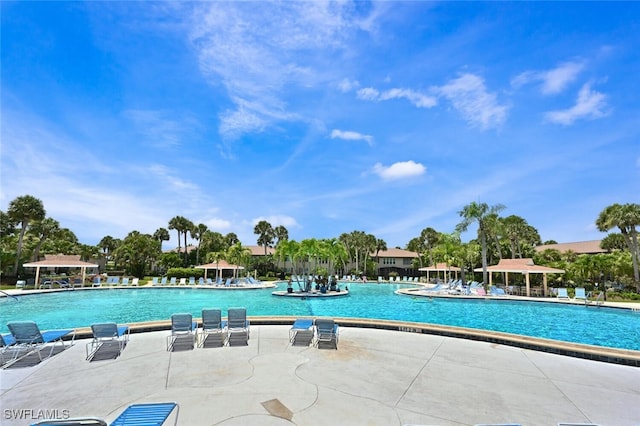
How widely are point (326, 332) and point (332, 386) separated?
9.12 ft

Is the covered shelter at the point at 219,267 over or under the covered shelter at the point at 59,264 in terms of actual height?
under

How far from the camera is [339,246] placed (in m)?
32.0

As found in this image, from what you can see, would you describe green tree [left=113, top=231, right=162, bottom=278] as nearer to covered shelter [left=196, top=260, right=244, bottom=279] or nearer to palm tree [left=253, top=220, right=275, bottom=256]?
covered shelter [left=196, top=260, right=244, bottom=279]

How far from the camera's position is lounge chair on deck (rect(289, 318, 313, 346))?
7957mm

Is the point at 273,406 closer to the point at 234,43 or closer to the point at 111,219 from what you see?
the point at 234,43

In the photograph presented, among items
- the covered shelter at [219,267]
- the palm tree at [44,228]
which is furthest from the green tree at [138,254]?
the palm tree at [44,228]

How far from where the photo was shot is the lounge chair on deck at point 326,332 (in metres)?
7.71

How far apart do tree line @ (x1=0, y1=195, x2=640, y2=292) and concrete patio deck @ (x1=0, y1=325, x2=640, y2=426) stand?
21.8 m

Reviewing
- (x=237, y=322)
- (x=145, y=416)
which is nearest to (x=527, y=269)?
(x=237, y=322)

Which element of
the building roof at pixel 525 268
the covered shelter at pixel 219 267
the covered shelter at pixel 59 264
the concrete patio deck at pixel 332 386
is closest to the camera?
the concrete patio deck at pixel 332 386

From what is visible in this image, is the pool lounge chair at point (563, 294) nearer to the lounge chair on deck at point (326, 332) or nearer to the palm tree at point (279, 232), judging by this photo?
the lounge chair on deck at point (326, 332)

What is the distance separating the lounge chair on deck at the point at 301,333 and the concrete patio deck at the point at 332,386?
1.25 ft

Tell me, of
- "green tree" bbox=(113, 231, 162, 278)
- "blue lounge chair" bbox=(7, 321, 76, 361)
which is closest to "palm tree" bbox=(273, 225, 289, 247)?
"green tree" bbox=(113, 231, 162, 278)

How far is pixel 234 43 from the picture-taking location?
33.6 ft
